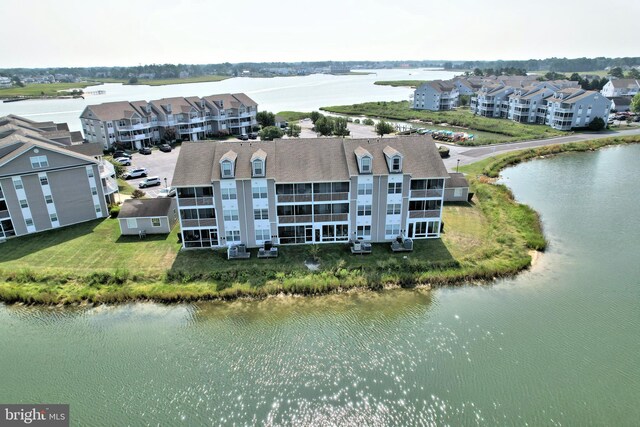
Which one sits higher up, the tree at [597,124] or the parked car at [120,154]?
the tree at [597,124]

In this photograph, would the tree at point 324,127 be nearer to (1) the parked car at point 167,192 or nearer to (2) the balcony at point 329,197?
(1) the parked car at point 167,192

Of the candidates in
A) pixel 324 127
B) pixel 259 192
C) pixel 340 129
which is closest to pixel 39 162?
pixel 259 192

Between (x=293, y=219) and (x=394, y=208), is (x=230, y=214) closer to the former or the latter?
(x=293, y=219)

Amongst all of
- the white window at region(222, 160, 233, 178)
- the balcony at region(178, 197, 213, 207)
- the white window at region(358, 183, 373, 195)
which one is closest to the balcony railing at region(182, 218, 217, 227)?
the balcony at region(178, 197, 213, 207)

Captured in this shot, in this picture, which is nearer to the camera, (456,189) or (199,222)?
(199,222)

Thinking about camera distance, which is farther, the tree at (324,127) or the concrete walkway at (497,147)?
the tree at (324,127)

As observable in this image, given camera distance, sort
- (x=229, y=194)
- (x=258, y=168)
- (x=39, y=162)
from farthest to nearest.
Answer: (x=39, y=162)
(x=229, y=194)
(x=258, y=168)

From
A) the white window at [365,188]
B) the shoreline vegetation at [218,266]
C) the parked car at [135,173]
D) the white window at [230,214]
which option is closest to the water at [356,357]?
the shoreline vegetation at [218,266]

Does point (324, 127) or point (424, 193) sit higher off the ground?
point (424, 193)
